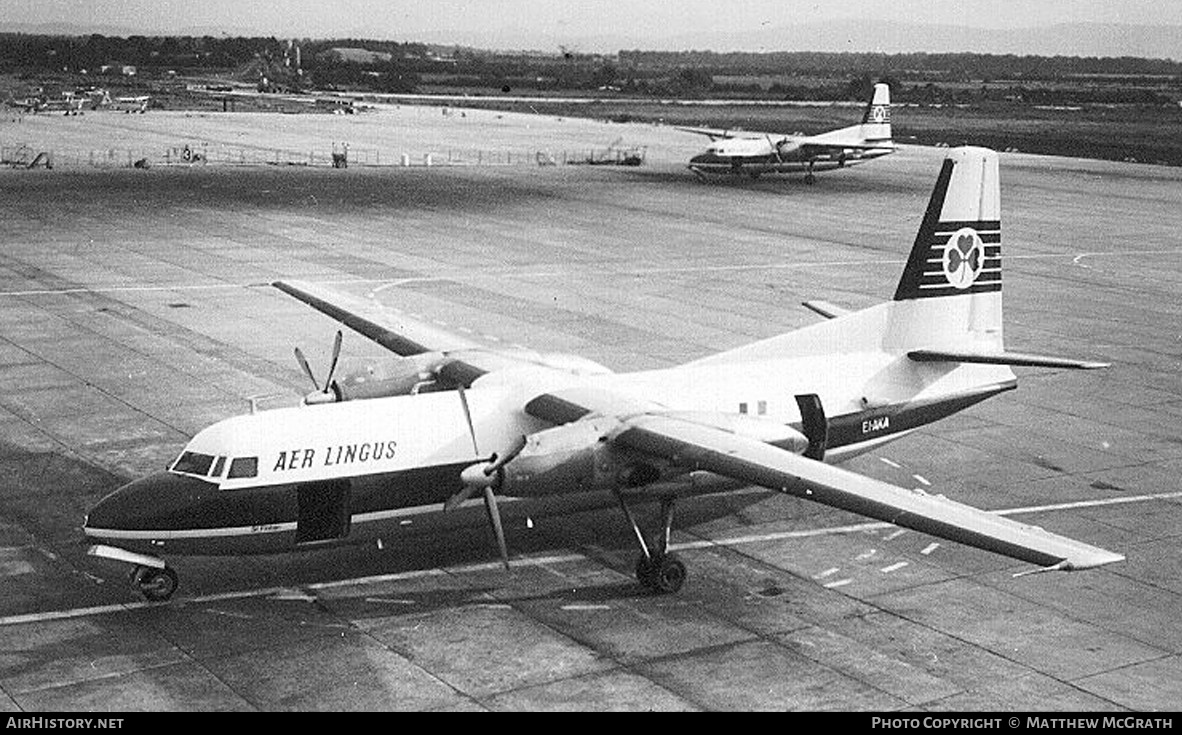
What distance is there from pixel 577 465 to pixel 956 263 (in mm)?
11181

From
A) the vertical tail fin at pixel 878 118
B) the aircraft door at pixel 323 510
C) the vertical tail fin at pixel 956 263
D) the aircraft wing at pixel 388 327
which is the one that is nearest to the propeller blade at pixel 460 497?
the aircraft door at pixel 323 510

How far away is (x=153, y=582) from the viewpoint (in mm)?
22141

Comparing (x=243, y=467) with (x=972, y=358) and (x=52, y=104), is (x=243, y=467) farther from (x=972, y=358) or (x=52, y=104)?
(x=52, y=104)

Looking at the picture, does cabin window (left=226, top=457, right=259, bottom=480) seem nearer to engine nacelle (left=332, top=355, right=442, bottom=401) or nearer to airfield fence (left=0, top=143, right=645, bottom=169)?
engine nacelle (left=332, top=355, right=442, bottom=401)

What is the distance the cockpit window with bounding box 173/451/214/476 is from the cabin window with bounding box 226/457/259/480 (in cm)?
37

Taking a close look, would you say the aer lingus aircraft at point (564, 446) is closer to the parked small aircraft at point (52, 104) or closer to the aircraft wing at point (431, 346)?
the aircraft wing at point (431, 346)

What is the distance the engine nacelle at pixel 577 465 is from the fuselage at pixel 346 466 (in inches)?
27.7

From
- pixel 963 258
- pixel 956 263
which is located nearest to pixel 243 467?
pixel 956 263

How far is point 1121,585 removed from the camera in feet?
78.5

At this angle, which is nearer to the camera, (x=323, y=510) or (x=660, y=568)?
(x=323, y=510)

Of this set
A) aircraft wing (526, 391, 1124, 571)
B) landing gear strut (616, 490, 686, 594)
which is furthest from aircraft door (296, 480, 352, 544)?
landing gear strut (616, 490, 686, 594)

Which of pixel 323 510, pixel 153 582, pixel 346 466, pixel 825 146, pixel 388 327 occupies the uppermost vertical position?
pixel 825 146

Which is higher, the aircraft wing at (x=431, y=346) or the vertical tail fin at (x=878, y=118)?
the vertical tail fin at (x=878, y=118)

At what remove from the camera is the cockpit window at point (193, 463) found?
866 inches
